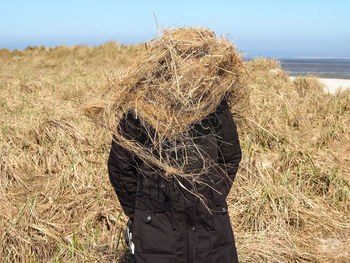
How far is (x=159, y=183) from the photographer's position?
1981 mm

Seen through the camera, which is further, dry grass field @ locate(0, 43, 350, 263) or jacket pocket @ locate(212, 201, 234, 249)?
dry grass field @ locate(0, 43, 350, 263)

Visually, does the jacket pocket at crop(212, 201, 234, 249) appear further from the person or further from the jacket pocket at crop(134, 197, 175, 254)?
the jacket pocket at crop(134, 197, 175, 254)

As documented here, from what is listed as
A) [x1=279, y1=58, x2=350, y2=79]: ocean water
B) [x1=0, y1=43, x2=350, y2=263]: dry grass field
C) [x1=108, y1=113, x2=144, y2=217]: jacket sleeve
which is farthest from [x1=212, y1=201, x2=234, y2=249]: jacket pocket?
[x1=279, y1=58, x2=350, y2=79]: ocean water

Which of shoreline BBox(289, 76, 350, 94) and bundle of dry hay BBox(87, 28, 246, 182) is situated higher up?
bundle of dry hay BBox(87, 28, 246, 182)

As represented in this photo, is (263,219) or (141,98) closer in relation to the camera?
(141,98)

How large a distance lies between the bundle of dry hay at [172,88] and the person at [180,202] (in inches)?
2.3

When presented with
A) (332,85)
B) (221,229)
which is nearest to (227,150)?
(221,229)

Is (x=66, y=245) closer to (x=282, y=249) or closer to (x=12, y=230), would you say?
(x=12, y=230)

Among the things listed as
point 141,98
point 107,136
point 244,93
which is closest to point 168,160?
→ point 141,98

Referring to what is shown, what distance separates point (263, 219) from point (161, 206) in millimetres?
2073

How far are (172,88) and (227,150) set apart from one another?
59 cm

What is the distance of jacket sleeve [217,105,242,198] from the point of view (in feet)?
6.95

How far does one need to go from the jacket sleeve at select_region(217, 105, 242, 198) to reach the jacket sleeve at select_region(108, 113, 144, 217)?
507 millimetres

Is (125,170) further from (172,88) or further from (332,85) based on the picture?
(332,85)
